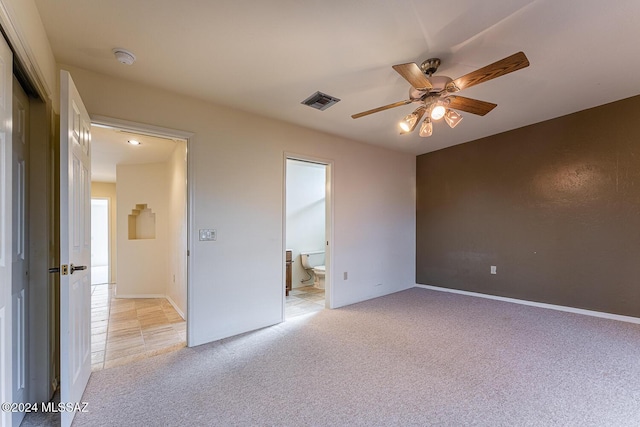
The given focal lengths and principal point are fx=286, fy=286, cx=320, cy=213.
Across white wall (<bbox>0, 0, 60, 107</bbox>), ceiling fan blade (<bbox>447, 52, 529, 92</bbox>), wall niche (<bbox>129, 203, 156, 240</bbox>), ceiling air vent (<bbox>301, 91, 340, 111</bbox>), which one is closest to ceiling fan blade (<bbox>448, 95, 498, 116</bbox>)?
ceiling fan blade (<bbox>447, 52, 529, 92</bbox>)

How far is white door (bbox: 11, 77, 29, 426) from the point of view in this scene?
5.39ft

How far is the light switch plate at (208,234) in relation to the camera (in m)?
2.81

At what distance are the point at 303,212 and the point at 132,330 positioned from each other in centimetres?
324

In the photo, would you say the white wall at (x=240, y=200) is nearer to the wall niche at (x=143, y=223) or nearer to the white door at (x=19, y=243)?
the white door at (x=19, y=243)

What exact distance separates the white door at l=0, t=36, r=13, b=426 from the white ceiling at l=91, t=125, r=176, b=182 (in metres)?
2.03

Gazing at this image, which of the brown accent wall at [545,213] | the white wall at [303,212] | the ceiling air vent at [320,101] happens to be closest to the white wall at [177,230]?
the ceiling air vent at [320,101]

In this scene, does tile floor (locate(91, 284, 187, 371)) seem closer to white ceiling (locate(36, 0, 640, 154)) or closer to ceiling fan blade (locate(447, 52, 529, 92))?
white ceiling (locate(36, 0, 640, 154))

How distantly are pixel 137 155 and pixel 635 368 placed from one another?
6189 millimetres

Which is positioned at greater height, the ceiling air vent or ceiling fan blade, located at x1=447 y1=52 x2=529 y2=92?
the ceiling air vent

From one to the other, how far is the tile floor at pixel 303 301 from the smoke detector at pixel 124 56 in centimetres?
297

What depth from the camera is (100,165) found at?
508 cm

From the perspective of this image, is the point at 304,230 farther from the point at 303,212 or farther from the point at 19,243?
the point at 19,243

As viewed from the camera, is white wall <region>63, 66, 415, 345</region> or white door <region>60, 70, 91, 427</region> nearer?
white door <region>60, 70, 91, 427</region>

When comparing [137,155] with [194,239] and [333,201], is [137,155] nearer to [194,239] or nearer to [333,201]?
[194,239]
